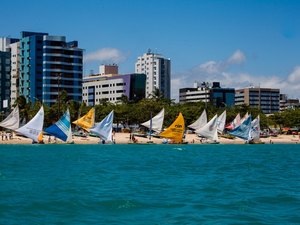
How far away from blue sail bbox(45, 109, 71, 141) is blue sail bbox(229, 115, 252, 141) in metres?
43.6

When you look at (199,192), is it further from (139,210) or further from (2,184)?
(2,184)

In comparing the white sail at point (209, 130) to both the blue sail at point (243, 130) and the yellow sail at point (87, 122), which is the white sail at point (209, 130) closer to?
the blue sail at point (243, 130)

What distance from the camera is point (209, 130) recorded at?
435 ft

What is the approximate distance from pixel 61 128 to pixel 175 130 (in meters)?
24.8

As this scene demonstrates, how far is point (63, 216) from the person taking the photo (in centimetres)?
3078

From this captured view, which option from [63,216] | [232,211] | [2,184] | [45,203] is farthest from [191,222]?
[2,184]

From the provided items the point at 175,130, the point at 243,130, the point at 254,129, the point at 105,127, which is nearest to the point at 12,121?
the point at 105,127

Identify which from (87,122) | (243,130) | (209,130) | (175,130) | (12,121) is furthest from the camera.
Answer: (243,130)

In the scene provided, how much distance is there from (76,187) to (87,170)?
53.1 ft

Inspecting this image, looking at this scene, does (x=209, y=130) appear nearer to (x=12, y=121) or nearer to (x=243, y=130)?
(x=243, y=130)

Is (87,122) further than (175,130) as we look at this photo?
No

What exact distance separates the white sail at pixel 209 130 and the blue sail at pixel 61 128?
108 ft

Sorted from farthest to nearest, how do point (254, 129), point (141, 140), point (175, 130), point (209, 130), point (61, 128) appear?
point (254, 129), point (141, 140), point (209, 130), point (175, 130), point (61, 128)

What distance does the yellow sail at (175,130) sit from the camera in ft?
404
